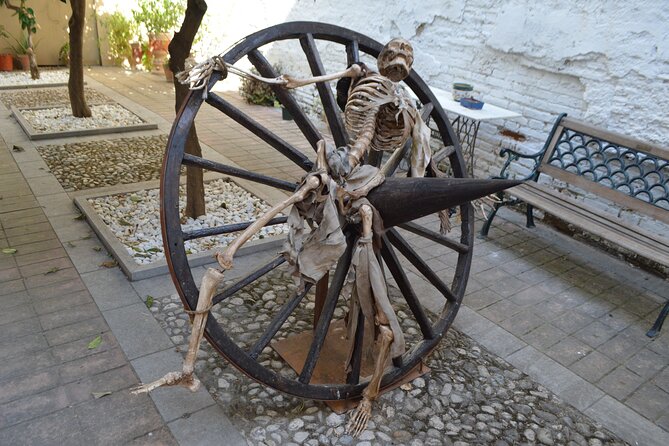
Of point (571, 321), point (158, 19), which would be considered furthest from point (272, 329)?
point (158, 19)

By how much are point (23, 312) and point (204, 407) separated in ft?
5.01

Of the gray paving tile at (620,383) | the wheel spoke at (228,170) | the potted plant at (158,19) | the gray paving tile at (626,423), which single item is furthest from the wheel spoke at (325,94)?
the potted plant at (158,19)

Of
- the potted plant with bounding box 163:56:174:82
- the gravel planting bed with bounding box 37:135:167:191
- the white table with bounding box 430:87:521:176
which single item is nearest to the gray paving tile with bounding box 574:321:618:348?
the white table with bounding box 430:87:521:176

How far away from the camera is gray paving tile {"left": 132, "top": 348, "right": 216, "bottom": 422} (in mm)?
2725

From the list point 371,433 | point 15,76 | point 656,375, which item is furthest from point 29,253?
point 15,76

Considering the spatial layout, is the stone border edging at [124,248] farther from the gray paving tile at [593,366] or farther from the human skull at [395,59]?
the gray paving tile at [593,366]

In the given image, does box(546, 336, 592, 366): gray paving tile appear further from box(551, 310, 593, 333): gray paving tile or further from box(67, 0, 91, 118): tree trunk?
box(67, 0, 91, 118): tree trunk

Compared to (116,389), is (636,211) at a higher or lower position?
higher

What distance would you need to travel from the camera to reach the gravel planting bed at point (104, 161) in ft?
18.4

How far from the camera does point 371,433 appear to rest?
2730 millimetres

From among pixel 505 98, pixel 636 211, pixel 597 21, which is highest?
pixel 597 21

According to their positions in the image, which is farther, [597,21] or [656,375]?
[597,21]

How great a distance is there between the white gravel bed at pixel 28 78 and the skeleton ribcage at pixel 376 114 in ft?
29.0

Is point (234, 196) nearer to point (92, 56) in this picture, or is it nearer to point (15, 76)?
point (15, 76)
